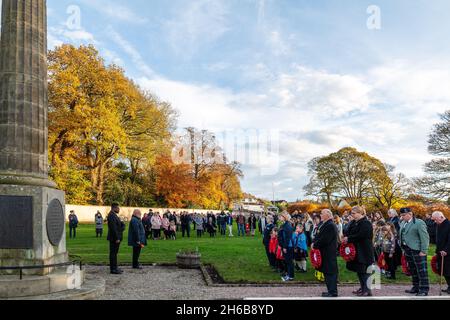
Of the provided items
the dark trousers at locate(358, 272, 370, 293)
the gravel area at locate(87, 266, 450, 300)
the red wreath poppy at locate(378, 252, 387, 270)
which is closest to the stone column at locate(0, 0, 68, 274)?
the gravel area at locate(87, 266, 450, 300)

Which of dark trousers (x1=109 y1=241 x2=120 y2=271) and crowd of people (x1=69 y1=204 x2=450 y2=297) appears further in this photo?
dark trousers (x1=109 y1=241 x2=120 y2=271)

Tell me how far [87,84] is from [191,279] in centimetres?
3135

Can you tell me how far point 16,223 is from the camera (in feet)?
27.6

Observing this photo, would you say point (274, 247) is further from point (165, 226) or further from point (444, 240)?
point (165, 226)

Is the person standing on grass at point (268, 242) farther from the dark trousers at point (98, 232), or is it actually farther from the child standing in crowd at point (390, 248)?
the dark trousers at point (98, 232)

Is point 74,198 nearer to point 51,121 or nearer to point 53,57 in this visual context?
point 51,121

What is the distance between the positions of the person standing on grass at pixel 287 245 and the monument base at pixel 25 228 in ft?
19.7

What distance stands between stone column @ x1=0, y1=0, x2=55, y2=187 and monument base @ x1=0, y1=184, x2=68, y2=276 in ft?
0.91

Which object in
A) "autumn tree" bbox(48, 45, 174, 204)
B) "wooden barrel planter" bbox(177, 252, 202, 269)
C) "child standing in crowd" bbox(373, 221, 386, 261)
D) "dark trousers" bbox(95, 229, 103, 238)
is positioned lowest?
"dark trousers" bbox(95, 229, 103, 238)

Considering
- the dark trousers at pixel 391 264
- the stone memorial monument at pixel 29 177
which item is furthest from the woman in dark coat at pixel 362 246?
the stone memorial monument at pixel 29 177

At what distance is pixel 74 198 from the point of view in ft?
121

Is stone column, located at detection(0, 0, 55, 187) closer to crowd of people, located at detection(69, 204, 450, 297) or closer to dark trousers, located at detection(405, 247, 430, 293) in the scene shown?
crowd of people, located at detection(69, 204, 450, 297)

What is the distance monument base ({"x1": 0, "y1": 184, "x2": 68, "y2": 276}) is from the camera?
832 centimetres

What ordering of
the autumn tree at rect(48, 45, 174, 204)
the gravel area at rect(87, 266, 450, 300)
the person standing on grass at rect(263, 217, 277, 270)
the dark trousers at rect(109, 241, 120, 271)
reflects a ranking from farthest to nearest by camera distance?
the autumn tree at rect(48, 45, 174, 204) < the person standing on grass at rect(263, 217, 277, 270) < the dark trousers at rect(109, 241, 120, 271) < the gravel area at rect(87, 266, 450, 300)
